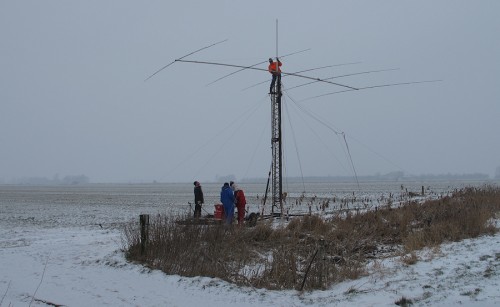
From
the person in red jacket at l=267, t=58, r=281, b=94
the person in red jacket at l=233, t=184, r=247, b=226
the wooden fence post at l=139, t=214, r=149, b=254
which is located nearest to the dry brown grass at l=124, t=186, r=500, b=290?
the wooden fence post at l=139, t=214, r=149, b=254

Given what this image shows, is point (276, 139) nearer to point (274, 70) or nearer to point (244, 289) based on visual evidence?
point (274, 70)

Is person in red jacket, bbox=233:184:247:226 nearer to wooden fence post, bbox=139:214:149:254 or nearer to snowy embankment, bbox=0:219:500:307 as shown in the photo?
wooden fence post, bbox=139:214:149:254

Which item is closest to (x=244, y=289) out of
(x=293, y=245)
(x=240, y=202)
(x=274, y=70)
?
(x=293, y=245)

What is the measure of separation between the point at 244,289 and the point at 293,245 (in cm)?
401

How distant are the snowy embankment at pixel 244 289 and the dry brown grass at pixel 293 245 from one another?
0.43m

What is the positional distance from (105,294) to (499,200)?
15.6m

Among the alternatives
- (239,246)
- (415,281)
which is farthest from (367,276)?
(239,246)

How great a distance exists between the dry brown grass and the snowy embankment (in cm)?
43

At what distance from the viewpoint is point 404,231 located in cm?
1503

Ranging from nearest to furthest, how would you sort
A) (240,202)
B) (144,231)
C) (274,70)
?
1. (144,231)
2. (240,202)
3. (274,70)

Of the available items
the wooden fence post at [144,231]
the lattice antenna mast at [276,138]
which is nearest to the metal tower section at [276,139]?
the lattice antenna mast at [276,138]

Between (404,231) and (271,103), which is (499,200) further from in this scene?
(271,103)

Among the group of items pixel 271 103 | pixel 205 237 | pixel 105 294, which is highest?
pixel 271 103

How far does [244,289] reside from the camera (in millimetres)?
9742
